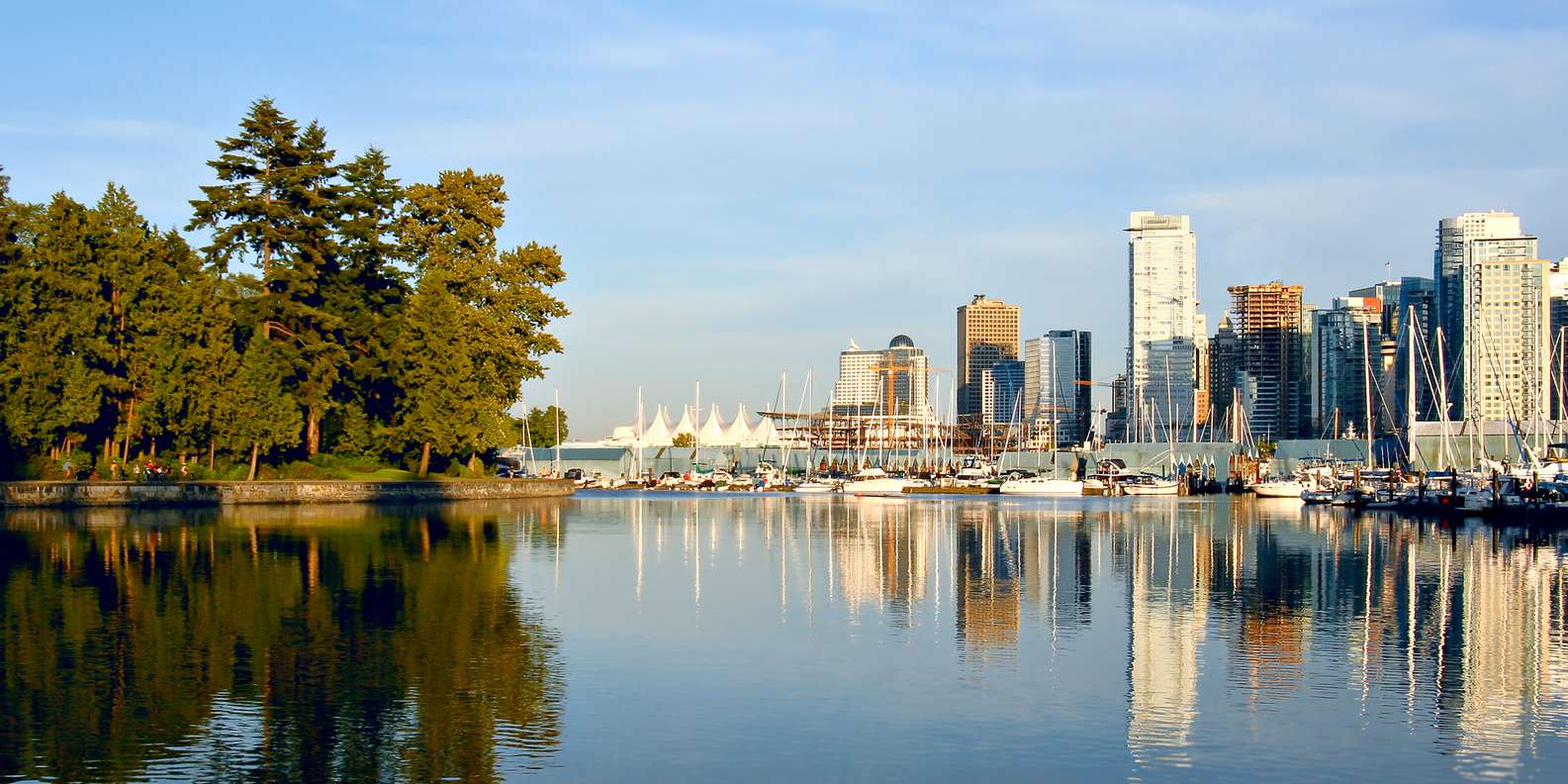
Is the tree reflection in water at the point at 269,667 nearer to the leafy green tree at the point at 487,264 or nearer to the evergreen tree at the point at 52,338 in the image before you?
the evergreen tree at the point at 52,338

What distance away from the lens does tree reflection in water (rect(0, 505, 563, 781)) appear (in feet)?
Result: 55.1

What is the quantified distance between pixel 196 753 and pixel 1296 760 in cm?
1209

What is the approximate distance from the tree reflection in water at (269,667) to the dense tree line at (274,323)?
3124 cm

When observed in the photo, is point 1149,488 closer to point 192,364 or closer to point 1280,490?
point 1280,490

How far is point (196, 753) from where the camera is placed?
16.8 m

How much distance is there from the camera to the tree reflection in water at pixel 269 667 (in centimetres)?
1678

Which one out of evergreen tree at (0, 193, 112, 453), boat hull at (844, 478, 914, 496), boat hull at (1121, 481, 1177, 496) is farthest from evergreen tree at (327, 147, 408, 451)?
boat hull at (1121, 481, 1177, 496)

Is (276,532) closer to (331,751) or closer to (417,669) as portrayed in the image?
(417,669)

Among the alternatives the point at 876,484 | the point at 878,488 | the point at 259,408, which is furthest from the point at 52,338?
the point at 876,484

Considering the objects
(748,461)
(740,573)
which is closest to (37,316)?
(740,573)

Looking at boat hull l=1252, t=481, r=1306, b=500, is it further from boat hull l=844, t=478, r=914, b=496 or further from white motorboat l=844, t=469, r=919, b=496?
boat hull l=844, t=478, r=914, b=496

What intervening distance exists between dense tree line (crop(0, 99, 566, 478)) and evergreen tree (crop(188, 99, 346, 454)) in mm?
109

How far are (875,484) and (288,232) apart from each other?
5744 centimetres

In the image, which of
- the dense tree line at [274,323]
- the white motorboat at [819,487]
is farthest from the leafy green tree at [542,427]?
the dense tree line at [274,323]
